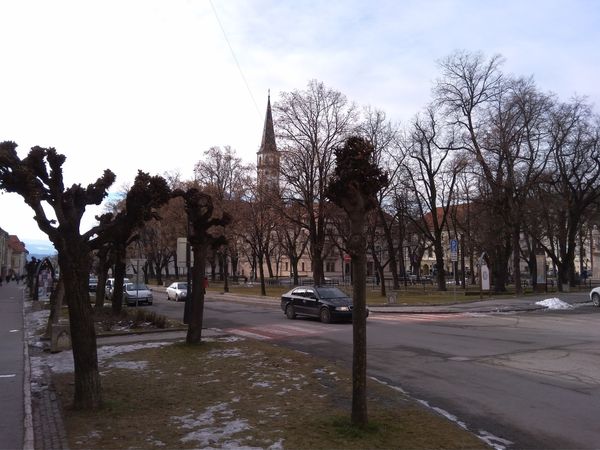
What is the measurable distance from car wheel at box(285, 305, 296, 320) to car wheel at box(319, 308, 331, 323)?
209 centimetres

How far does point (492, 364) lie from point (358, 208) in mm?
7103

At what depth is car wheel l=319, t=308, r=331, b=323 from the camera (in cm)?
2202

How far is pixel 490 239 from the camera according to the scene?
47.6 m

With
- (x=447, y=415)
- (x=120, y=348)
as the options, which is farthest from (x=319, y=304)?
(x=447, y=415)

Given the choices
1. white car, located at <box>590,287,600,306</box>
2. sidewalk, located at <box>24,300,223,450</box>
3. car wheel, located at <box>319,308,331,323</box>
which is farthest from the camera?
white car, located at <box>590,287,600,306</box>

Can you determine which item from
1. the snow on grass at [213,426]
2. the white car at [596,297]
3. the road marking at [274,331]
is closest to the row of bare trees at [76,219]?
the snow on grass at [213,426]

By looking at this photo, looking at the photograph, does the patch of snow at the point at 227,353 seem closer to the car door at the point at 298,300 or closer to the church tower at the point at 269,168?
the car door at the point at 298,300

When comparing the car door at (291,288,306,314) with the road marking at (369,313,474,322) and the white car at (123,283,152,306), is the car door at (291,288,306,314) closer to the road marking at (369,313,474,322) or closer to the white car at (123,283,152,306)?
the road marking at (369,313,474,322)

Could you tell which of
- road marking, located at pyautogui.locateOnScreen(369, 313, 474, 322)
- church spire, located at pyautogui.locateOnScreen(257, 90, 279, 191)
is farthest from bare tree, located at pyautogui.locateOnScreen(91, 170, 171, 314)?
church spire, located at pyautogui.locateOnScreen(257, 90, 279, 191)

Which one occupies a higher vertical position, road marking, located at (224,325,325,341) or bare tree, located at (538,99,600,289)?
bare tree, located at (538,99,600,289)

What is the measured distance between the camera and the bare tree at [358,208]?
252 inches

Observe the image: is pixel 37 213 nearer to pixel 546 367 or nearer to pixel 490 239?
pixel 546 367

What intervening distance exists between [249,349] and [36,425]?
691 centimetres

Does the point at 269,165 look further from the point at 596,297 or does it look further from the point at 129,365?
the point at 129,365
